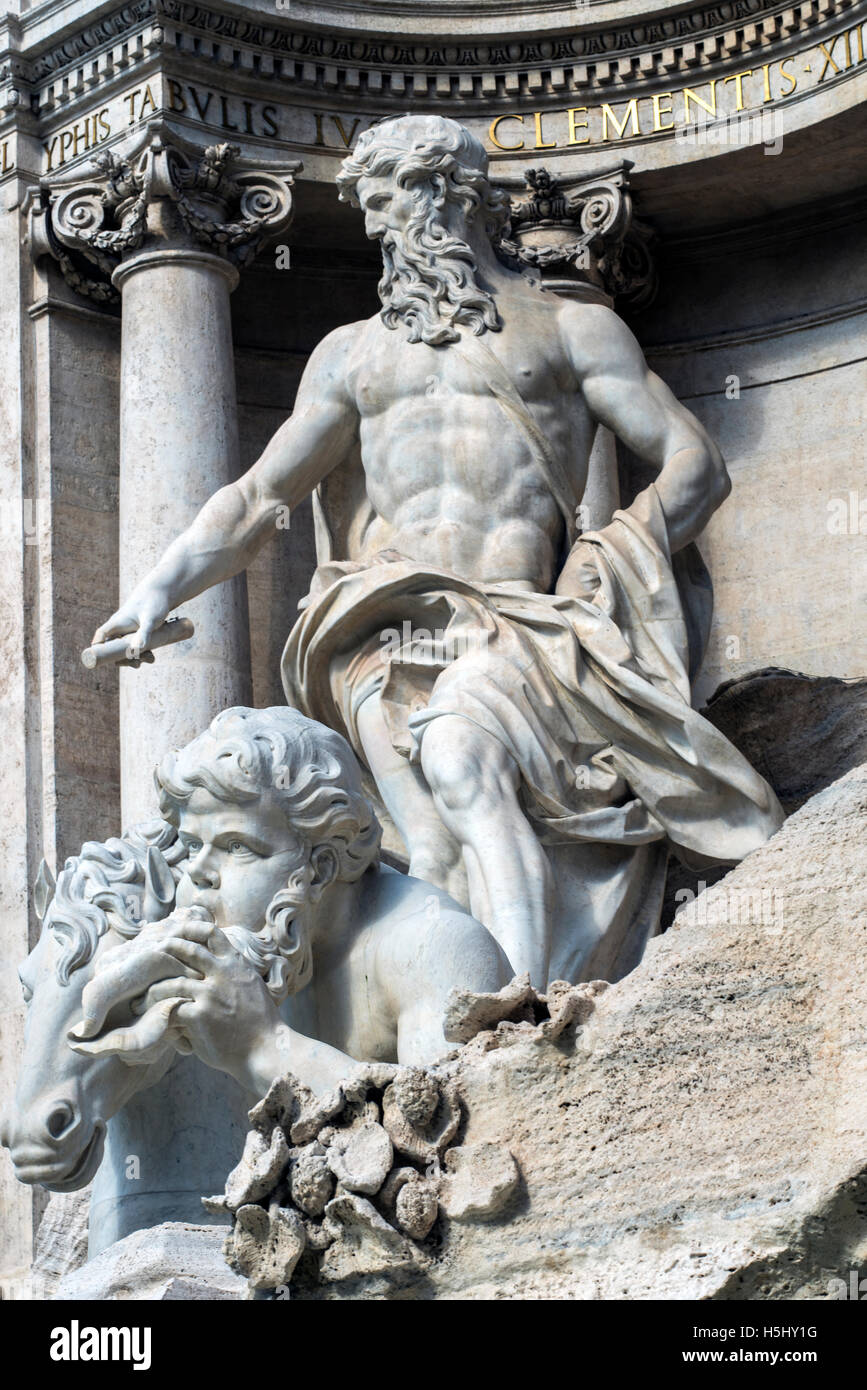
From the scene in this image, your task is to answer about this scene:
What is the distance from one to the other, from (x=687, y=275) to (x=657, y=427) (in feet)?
8.13

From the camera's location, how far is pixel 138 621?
8164mm

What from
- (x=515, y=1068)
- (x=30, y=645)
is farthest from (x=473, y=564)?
(x=515, y=1068)

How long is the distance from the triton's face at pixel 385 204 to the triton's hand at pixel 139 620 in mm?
1311

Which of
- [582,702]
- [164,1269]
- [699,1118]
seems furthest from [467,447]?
[699,1118]

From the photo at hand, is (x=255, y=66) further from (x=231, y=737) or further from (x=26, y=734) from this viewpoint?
(x=231, y=737)

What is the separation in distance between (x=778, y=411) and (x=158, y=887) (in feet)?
17.7

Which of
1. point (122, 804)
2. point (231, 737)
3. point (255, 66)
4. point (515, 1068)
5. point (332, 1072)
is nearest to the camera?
point (515, 1068)

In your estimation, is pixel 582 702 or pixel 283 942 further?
pixel 582 702

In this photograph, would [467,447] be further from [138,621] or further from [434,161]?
[138,621]

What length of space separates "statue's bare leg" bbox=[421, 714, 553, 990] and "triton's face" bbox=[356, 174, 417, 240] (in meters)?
1.65

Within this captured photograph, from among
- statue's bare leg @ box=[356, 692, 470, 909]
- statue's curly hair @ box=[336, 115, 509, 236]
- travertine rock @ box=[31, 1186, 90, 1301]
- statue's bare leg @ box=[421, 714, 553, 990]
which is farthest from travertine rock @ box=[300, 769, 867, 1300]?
statue's curly hair @ box=[336, 115, 509, 236]

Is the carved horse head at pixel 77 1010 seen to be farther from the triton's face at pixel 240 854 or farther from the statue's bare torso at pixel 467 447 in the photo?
the statue's bare torso at pixel 467 447

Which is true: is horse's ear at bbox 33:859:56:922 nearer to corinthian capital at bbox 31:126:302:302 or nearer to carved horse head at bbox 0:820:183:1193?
carved horse head at bbox 0:820:183:1193

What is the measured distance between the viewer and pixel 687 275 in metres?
11.0
